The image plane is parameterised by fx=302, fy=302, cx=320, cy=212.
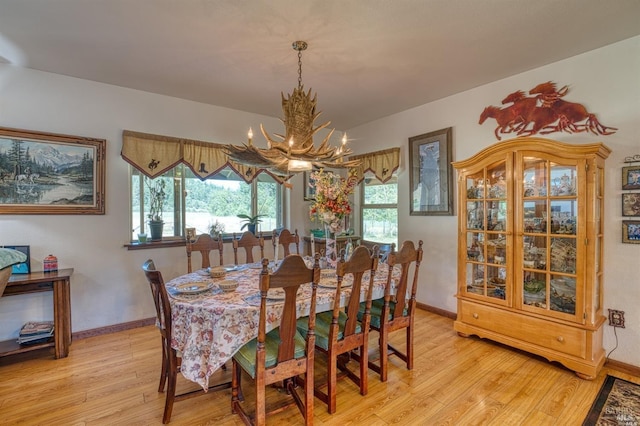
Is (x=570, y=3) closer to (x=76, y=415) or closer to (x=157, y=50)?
(x=157, y=50)

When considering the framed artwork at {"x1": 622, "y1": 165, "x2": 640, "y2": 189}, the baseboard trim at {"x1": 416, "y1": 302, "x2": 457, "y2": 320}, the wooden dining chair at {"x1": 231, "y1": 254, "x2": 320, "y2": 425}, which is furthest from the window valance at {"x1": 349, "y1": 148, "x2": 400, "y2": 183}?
the wooden dining chair at {"x1": 231, "y1": 254, "x2": 320, "y2": 425}

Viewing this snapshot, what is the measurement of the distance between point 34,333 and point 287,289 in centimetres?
270

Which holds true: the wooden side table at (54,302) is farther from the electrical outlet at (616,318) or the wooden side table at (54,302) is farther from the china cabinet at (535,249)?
the electrical outlet at (616,318)

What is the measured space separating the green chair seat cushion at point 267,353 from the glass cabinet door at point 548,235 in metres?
2.14

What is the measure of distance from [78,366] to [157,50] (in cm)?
277

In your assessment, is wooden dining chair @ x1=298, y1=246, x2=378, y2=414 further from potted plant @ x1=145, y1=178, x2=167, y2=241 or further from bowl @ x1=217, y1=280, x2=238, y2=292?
potted plant @ x1=145, y1=178, x2=167, y2=241

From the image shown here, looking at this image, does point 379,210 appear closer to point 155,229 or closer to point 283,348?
point 155,229

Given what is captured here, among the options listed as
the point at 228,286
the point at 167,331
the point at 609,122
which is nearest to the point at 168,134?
the point at 228,286

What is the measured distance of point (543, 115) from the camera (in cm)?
291

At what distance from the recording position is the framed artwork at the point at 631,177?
2.41m

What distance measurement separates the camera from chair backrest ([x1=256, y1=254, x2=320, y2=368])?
5.13ft

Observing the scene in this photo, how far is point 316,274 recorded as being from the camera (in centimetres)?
167

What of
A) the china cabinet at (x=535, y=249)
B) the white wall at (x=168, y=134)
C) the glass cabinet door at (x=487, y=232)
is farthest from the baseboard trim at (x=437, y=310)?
the glass cabinet door at (x=487, y=232)

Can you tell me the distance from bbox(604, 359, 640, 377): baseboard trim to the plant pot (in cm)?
453
